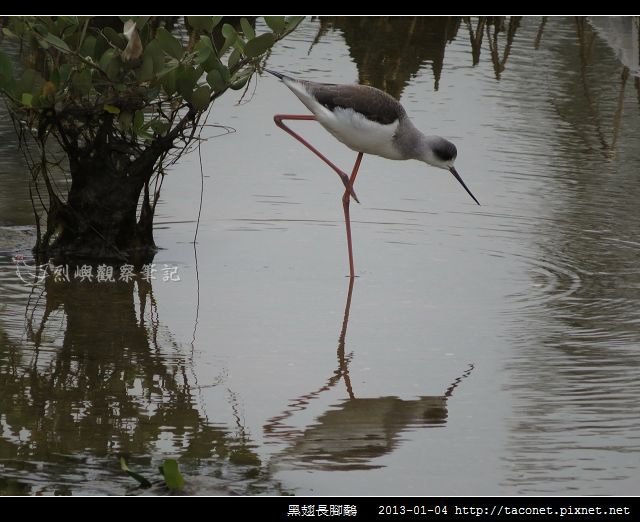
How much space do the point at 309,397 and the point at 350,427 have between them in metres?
0.36

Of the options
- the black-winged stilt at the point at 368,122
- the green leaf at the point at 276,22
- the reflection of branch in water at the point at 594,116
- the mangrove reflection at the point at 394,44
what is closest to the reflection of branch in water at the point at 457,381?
the black-winged stilt at the point at 368,122

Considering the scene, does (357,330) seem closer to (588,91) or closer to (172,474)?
(172,474)

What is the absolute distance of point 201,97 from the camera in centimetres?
670

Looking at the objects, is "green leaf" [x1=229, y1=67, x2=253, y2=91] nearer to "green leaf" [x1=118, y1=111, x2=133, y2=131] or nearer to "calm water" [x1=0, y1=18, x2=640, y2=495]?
"green leaf" [x1=118, y1=111, x2=133, y2=131]

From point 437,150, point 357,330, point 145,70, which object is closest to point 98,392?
point 357,330

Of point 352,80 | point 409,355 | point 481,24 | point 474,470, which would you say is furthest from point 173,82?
point 481,24

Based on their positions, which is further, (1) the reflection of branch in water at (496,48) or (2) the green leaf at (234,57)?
(1) the reflection of branch in water at (496,48)

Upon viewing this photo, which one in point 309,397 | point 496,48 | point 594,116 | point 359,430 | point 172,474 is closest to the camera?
point 172,474

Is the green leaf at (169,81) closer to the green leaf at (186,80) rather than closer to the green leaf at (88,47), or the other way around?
the green leaf at (186,80)

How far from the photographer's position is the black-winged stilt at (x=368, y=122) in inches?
294

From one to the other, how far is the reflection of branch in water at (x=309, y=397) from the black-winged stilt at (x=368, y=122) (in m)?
→ 1.36

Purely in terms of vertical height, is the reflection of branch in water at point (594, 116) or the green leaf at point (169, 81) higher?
the reflection of branch in water at point (594, 116)

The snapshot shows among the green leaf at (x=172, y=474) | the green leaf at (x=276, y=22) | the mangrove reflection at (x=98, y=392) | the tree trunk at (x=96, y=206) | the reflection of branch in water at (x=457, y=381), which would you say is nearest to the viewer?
the green leaf at (x=172, y=474)

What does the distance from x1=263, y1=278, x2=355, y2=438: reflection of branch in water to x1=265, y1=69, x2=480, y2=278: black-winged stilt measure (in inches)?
53.4
